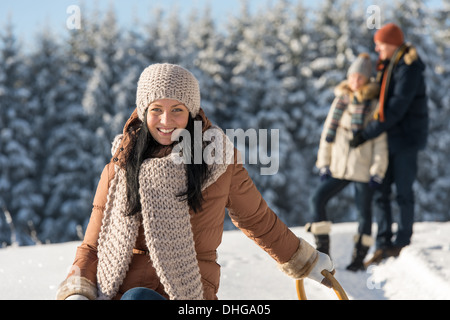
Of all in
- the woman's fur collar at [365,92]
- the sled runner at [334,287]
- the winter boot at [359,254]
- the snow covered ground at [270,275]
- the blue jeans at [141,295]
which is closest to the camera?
the blue jeans at [141,295]

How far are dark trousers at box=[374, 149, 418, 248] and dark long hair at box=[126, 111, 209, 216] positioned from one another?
299cm

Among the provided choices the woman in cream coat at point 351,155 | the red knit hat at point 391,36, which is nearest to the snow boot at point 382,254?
the woman in cream coat at point 351,155

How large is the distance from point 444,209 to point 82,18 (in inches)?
762

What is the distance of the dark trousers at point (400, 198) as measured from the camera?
178 inches

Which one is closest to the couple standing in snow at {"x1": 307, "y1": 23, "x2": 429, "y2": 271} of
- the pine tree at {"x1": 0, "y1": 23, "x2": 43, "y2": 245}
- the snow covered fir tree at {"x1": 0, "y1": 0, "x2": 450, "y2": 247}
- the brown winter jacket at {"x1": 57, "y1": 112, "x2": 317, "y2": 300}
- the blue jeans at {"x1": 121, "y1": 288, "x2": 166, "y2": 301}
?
the brown winter jacket at {"x1": 57, "y1": 112, "x2": 317, "y2": 300}

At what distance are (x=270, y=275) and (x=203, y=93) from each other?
703 inches

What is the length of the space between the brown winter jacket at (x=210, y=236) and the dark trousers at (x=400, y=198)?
258 centimetres

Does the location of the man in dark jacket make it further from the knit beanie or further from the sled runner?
the sled runner

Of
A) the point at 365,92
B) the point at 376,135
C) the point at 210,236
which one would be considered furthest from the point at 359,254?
the point at 210,236

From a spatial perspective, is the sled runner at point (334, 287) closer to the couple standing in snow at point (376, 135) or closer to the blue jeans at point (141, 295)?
the blue jeans at point (141, 295)

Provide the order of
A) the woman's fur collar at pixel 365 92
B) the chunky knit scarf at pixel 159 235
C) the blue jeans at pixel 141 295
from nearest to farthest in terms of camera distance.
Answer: the blue jeans at pixel 141 295
the chunky knit scarf at pixel 159 235
the woman's fur collar at pixel 365 92

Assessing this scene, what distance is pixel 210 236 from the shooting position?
210cm

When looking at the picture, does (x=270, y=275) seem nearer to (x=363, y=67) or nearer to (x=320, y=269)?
(x=363, y=67)

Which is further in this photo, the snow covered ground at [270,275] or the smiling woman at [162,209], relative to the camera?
the snow covered ground at [270,275]
